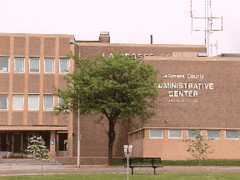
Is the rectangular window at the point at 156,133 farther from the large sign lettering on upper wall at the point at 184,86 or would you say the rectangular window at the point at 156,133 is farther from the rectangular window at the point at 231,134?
the rectangular window at the point at 231,134

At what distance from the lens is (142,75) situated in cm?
5484

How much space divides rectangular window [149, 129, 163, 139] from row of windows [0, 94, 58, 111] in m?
16.2

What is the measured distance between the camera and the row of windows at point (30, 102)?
7362cm

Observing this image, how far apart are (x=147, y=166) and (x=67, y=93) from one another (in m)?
17.0

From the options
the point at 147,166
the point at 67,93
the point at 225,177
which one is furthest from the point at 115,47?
the point at 225,177

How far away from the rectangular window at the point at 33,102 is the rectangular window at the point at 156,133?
684 inches

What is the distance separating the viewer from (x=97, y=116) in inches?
2955

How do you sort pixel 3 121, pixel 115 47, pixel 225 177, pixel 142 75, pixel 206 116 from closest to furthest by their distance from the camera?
1. pixel 225 177
2. pixel 142 75
3. pixel 206 116
4. pixel 3 121
5. pixel 115 47

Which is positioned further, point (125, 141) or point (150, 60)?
point (125, 141)

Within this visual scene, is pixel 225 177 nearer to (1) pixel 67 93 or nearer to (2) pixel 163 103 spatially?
(1) pixel 67 93

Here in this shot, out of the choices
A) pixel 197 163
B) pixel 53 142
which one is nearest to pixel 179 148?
pixel 197 163

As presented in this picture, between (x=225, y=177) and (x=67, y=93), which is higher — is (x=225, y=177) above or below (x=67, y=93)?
below

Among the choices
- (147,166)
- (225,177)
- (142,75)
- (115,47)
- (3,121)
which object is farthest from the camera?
(115,47)

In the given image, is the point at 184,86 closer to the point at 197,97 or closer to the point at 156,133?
the point at 197,97
